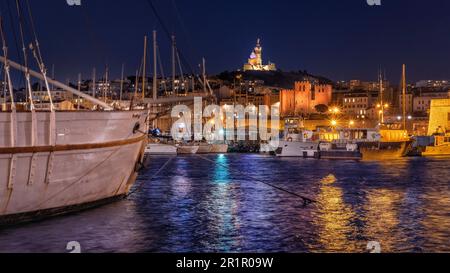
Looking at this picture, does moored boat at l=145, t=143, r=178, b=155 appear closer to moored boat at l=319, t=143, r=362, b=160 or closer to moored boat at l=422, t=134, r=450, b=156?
moored boat at l=319, t=143, r=362, b=160

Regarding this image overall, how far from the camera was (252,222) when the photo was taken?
1880 centimetres

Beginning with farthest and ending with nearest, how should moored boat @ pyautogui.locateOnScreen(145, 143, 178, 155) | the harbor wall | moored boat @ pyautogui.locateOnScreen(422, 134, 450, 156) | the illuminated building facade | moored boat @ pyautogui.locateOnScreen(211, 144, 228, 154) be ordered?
the illuminated building facade
the harbor wall
moored boat @ pyautogui.locateOnScreen(211, 144, 228, 154)
moored boat @ pyautogui.locateOnScreen(422, 134, 450, 156)
moored boat @ pyautogui.locateOnScreen(145, 143, 178, 155)

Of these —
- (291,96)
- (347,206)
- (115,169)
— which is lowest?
(347,206)

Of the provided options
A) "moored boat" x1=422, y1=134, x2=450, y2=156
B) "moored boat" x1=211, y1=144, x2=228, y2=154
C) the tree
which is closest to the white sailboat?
"moored boat" x1=211, y1=144, x2=228, y2=154

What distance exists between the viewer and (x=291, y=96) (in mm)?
140250

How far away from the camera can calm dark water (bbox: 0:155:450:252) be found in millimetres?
14977

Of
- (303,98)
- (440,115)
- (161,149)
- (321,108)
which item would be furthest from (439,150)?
(303,98)

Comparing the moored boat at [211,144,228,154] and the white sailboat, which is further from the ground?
the white sailboat

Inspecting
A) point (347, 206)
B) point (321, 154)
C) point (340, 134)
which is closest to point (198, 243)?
point (347, 206)

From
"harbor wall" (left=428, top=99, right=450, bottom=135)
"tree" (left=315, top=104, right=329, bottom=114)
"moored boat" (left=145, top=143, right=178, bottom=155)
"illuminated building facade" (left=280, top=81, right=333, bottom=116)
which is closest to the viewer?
"moored boat" (left=145, top=143, right=178, bottom=155)

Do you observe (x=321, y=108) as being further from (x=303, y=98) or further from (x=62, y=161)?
(x=62, y=161)

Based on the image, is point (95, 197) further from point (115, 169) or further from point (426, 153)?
point (426, 153)
